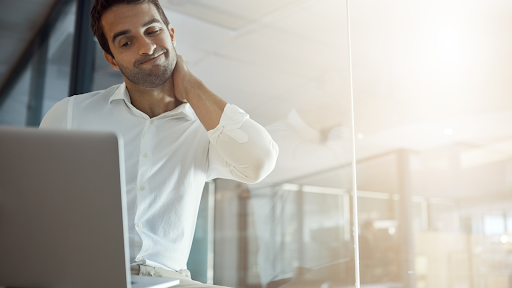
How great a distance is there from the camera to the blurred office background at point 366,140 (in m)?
1.09

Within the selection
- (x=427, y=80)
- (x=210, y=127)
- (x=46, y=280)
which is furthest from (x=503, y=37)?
(x=46, y=280)

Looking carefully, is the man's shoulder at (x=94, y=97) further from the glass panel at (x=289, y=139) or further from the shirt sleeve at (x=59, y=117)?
the glass panel at (x=289, y=139)

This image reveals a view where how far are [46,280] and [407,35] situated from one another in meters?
1.20

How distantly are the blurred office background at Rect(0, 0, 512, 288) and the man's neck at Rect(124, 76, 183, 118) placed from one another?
0.27 m

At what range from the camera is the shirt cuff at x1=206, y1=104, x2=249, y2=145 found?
143 cm

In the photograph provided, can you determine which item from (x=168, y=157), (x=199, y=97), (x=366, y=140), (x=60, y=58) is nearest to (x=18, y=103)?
(x=60, y=58)

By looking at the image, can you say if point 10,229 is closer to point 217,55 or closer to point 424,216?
point 424,216

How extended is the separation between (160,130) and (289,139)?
560 mm

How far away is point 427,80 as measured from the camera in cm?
124

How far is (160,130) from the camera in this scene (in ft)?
5.69

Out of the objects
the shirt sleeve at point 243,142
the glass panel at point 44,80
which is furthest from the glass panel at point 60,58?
the shirt sleeve at point 243,142

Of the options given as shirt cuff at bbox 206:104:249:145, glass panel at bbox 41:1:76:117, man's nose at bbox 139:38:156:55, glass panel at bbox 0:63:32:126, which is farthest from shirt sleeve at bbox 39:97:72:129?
glass panel at bbox 0:63:32:126

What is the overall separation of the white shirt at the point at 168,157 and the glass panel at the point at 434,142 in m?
0.41

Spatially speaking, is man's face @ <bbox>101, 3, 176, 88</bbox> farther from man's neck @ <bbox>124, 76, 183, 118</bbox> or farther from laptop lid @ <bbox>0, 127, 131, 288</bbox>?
laptop lid @ <bbox>0, 127, 131, 288</bbox>
